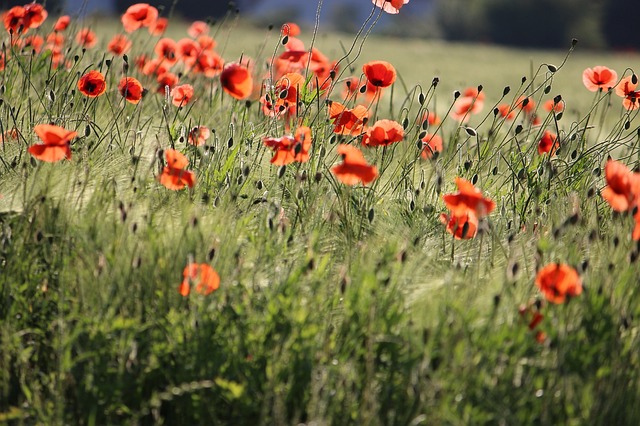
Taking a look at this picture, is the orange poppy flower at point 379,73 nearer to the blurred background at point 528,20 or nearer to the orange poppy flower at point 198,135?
the orange poppy flower at point 198,135

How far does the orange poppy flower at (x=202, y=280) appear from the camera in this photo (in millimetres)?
1773

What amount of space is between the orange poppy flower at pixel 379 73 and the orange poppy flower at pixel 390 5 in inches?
9.4

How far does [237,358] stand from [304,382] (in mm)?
153

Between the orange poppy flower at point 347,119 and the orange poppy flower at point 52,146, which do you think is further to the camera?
the orange poppy flower at point 347,119

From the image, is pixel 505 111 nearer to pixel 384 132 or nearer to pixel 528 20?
pixel 384 132

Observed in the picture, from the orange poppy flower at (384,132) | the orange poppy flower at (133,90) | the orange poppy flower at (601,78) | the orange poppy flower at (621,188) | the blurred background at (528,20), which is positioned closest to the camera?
the orange poppy flower at (621,188)

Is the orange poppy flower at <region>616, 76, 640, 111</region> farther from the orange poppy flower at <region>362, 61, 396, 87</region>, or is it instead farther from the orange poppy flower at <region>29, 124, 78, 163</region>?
the orange poppy flower at <region>29, 124, 78, 163</region>

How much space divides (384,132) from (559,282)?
3.00ft

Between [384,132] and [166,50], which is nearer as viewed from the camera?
[384,132]

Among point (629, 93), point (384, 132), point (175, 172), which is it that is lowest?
point (175, 172)

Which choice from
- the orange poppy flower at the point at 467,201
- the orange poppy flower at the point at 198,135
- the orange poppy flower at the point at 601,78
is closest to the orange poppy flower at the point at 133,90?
the orange poppy flower at the point at 198,135

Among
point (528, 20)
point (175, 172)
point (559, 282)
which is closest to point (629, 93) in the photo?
point (559, 282)

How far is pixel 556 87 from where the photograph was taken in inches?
409

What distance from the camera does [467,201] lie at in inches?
78.1
